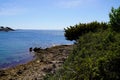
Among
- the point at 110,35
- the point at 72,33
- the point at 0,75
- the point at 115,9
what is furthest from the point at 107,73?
the point at 72,33

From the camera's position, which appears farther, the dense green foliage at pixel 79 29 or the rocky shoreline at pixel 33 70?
the dense green foliage at pixel 79 29

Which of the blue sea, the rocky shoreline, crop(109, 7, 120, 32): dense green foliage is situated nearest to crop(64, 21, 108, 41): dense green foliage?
the rocky shoreline

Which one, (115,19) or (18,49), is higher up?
(115,19)

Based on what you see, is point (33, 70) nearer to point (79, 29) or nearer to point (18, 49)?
point (79, 29)

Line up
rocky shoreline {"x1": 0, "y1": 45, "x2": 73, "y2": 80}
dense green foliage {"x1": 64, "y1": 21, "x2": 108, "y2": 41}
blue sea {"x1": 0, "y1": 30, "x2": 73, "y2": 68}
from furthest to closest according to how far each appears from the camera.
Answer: blue sea {"x1": 0, "y1": 30, "x2": 73, "y2": 68}
dense green foliage {"x1": 64, "y1": 21, "x2": 108, "y2": 41}
rocky shoreline {"x1": 0, "y1": 45, "x2": 73, "y2": 80}

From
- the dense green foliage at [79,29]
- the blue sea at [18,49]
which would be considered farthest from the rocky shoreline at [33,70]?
the blue sea at [18,49]

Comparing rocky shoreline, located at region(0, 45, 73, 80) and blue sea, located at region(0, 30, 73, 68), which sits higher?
rocky shoreline, located at region(0, 45, 73, 80)

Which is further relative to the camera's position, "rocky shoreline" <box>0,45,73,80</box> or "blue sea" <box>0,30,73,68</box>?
"blue sea" <box>0,30,73,68</box>

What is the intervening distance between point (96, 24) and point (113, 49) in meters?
18.4

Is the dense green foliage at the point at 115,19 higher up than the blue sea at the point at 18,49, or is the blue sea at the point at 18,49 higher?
the dense green foliage at the point at 115,19

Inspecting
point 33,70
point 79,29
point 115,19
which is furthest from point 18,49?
point 115,19

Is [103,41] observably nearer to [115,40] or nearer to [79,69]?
[115,40]

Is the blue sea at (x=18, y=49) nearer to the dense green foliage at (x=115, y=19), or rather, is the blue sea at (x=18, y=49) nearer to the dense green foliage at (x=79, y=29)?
the dense green foliage at (x=79, y=29)

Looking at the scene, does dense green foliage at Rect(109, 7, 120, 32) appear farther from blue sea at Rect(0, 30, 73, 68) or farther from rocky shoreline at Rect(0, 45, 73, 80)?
blue sea at Rect(0, 30, 73, 68)
